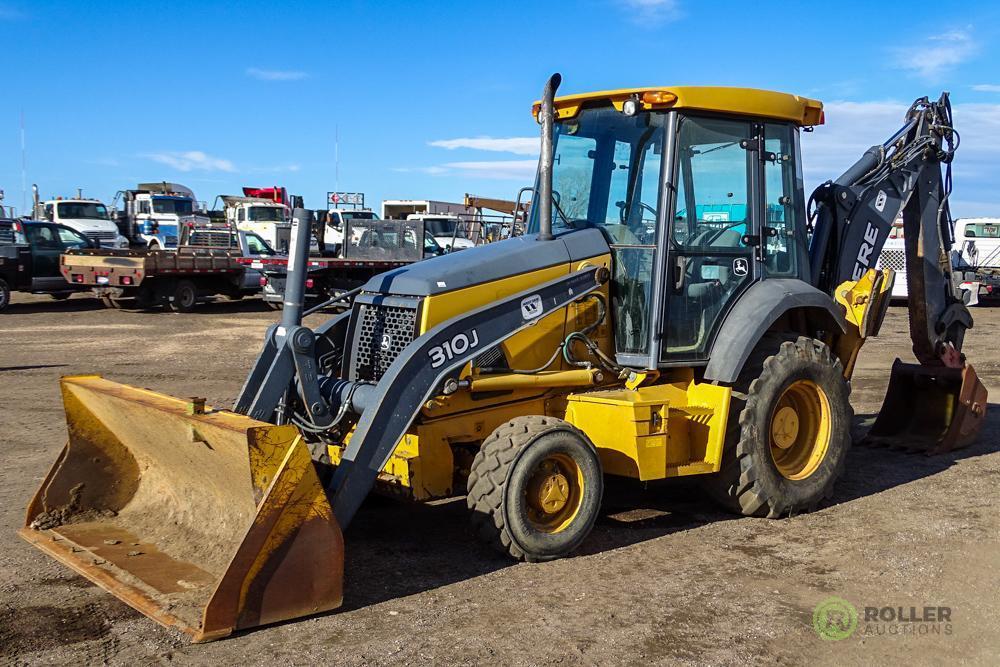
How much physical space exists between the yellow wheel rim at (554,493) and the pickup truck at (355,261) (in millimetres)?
14375

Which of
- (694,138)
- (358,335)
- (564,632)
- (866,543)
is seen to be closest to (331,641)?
(564,632)

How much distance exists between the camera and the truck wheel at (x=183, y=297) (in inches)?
808

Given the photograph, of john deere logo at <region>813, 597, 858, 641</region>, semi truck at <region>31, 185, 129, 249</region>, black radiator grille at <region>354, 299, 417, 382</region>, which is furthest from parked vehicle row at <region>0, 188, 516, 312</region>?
john deere logo at <region>813, 597, 858, 641</region>

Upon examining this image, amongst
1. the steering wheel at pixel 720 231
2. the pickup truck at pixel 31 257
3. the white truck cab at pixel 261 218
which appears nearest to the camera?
the steering wheel at pixel 720 231

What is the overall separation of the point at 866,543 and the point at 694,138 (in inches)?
106

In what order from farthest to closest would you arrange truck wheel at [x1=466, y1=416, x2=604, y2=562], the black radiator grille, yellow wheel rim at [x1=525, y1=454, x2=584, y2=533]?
the black radiator grille, yellow wheel rim at [x1=525, y1=454, x2=584, y2=533], truck wheel at [x1=466, y1=416, x2=604, y2=562]

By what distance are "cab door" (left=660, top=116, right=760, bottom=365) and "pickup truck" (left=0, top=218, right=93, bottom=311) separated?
17.5 meters

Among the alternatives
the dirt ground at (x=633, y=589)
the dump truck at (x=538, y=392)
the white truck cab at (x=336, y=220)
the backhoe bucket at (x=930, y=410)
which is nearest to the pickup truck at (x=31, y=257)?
the white truck cab at (x=336, y=220)

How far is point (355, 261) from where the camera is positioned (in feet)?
65.7

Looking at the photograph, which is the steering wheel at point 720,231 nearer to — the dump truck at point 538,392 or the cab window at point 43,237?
the dump truck at point 538,392

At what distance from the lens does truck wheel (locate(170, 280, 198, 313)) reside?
67.4 feet

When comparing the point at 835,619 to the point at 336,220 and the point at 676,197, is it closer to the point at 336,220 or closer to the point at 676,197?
the point at 676,197

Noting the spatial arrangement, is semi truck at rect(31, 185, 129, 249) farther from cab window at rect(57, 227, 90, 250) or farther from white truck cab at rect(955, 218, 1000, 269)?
white truck cab at rect(955, 218, 1000, 269)

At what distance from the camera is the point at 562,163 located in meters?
6.75
